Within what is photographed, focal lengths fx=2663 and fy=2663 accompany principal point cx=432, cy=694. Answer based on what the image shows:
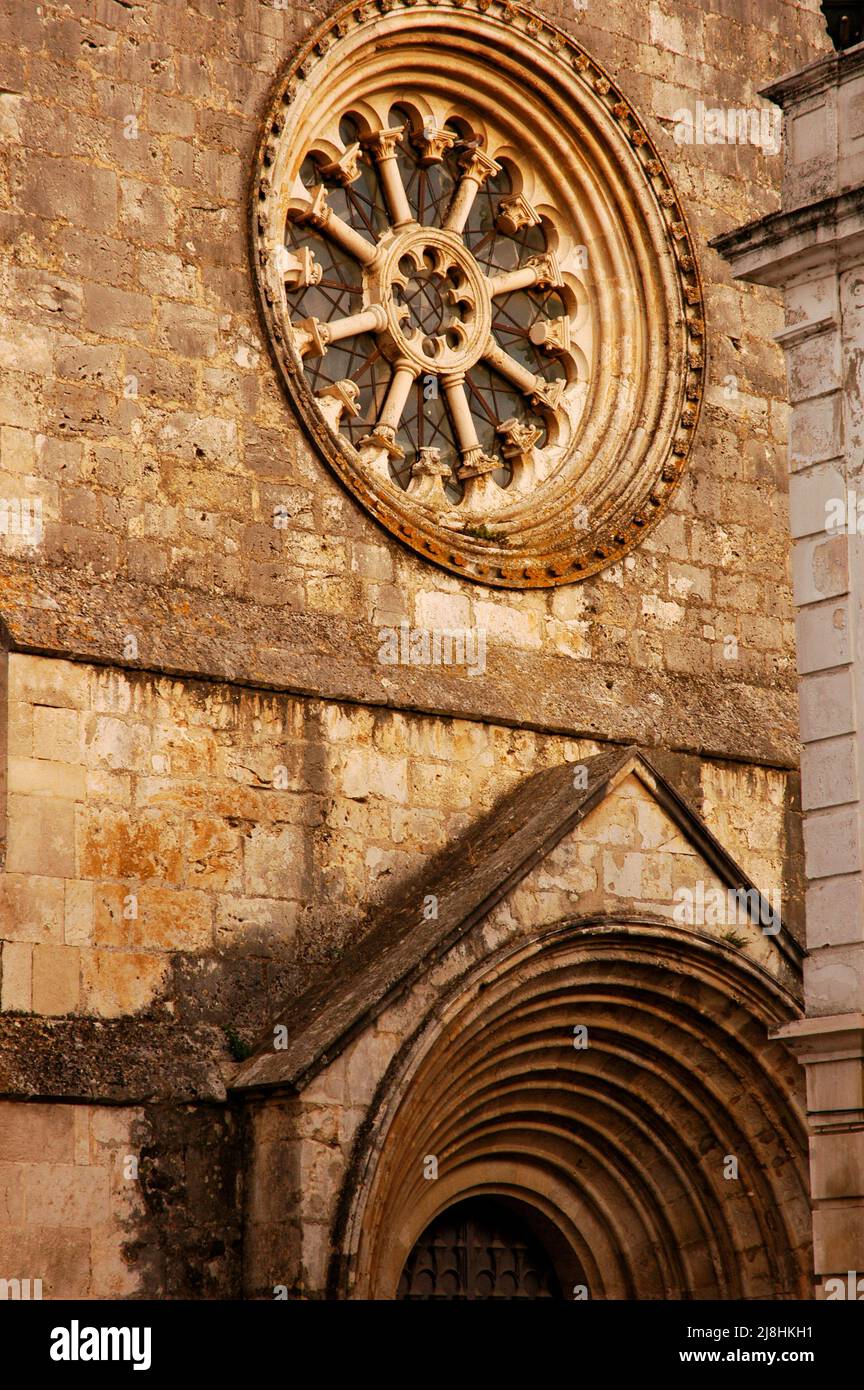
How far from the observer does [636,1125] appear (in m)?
14.4

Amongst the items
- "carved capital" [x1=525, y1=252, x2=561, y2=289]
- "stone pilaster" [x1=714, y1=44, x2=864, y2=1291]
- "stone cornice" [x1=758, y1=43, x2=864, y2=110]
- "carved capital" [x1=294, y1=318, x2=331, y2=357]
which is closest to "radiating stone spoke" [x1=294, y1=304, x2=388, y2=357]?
"carved capital" [x1=294, y1=318, x2=331, y2=357]

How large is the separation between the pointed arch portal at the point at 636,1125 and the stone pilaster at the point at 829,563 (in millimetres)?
2306

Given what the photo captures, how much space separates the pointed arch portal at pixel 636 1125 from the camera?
44.9 feet

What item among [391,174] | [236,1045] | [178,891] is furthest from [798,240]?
[236,1045]

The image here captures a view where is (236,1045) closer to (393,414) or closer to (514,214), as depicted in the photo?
(393,414)

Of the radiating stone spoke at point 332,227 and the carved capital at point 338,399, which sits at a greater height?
the radiating stone spoke at point 332,227

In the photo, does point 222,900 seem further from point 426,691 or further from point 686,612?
point 686,612

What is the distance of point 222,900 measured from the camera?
13.1 metres

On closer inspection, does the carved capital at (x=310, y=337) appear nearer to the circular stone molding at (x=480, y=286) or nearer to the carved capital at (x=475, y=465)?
the circular stone molding at (x=480, y=286)

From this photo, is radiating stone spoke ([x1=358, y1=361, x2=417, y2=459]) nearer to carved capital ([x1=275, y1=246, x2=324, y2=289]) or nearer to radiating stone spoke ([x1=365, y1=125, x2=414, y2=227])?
carved capital ([x1=275, y1=246, x2=324, y2=289])

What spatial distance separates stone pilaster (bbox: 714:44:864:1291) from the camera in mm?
11102

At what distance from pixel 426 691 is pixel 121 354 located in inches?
93.6

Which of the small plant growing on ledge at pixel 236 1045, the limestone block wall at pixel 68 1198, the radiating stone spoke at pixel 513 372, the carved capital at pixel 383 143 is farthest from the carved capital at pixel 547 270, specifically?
the limestone block wall at pixel 68 1198

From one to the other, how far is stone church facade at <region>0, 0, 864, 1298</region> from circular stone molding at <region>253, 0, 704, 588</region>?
1.2 inches
